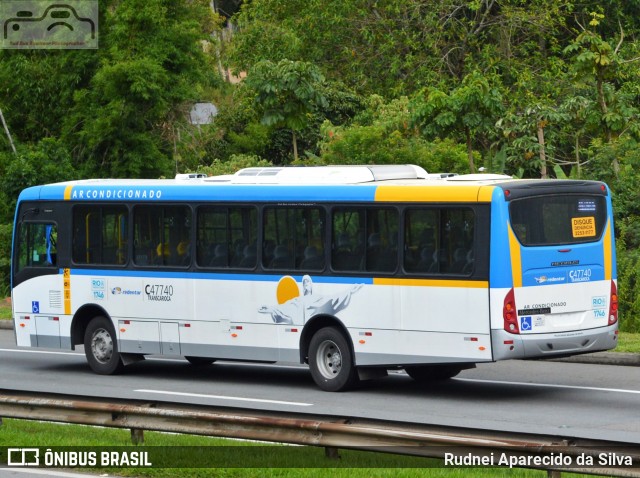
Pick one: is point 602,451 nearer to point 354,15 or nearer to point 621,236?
point 621,236

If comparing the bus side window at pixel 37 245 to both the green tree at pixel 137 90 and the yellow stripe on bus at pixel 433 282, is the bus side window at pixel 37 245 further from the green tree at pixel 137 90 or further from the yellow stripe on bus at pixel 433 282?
the green tree at pixel 137 90

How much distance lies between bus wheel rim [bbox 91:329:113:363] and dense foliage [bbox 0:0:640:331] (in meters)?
11.2

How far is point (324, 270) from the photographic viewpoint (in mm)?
16844

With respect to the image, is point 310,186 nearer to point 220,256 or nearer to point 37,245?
point 220,256

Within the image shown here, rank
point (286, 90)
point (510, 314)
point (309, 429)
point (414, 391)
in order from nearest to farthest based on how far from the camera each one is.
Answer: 1. point (309, 429)
2. point (510, 314)
3. point (414, 391)
4. point (286, 90)

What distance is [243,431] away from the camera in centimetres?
1059

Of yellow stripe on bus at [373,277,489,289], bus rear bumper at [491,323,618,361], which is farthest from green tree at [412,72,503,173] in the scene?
bus rear bumper at [491,323,618,361]

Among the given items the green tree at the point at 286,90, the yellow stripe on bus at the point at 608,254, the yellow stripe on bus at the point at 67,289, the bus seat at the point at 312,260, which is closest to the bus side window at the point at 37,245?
the yellow stripe on bus at the point at 67,289

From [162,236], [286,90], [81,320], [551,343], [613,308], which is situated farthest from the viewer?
[286,90]

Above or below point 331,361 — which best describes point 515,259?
above

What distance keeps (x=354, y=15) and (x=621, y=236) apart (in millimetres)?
17539

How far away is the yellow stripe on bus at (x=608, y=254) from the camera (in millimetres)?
16219

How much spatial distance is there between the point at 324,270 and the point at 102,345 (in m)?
4.31

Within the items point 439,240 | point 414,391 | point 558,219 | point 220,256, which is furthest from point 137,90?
point 558,219
